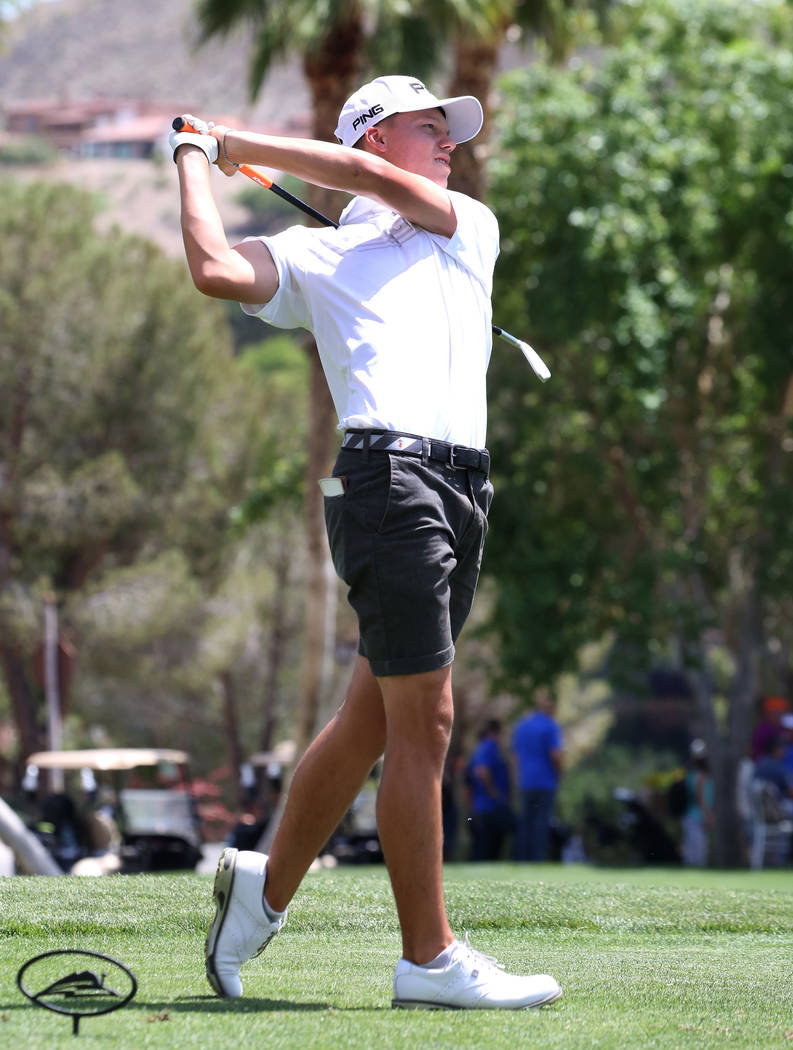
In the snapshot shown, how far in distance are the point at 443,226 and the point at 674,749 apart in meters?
68.5

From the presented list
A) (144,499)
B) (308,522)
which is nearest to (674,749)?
(144,499)

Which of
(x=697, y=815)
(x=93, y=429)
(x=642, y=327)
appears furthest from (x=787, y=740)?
(x=93, y=429)

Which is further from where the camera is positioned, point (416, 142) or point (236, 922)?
point (416, 142)

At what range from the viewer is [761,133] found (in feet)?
68.0

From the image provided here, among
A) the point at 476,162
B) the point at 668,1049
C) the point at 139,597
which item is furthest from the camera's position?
the point at 139,597

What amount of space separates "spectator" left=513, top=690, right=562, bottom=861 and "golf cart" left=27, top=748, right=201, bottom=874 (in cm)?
588

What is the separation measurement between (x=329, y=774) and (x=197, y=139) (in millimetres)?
1375

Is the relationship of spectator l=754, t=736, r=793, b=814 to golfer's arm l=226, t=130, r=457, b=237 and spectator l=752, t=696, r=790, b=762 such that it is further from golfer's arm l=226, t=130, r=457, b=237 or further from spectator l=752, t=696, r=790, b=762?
golfer's arm l=226, t=130, r=457, b=237

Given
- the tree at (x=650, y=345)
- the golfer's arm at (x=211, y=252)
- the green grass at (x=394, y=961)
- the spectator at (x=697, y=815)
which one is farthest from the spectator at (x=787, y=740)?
the golfer's arm at (x=211, y=252)

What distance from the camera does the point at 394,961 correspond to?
3.88 meters

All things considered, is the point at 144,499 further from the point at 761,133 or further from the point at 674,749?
the point at 674,749

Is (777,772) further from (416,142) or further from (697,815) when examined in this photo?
(416,142)

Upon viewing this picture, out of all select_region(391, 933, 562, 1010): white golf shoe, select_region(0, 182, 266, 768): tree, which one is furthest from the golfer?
select_region(0, 182, 266, 768): tree

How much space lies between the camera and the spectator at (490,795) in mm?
17219
